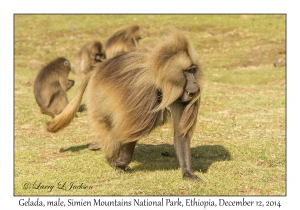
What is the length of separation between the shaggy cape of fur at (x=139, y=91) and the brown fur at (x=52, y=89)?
407cm

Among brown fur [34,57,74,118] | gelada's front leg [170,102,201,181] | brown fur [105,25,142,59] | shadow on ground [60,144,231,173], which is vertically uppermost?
brown fur [105,25,142,59]

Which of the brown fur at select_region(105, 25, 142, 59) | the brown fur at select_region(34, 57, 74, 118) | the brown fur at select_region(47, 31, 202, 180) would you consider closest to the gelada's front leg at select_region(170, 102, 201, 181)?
the brown fur at select_region(47, 31, 202, 180)

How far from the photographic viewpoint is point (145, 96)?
5820mm

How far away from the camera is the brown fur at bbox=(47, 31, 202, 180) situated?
5590 millimetres

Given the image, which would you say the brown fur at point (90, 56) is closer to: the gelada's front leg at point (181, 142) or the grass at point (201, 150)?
the grass at point (201, 150)

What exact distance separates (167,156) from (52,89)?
4208 mm

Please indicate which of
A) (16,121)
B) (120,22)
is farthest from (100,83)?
(120,22)

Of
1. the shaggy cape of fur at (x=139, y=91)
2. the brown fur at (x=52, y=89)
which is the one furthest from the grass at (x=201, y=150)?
the shaggy cape of fur at (x=139, y=91)

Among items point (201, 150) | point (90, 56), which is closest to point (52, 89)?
point (90, 56)

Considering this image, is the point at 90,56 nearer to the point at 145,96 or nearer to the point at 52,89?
the point at 52,89

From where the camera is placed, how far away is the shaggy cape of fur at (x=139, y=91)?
5.59 metres

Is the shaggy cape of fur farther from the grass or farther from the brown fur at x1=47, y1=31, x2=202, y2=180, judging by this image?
the grass

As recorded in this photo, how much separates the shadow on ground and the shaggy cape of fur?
2.51 ft
